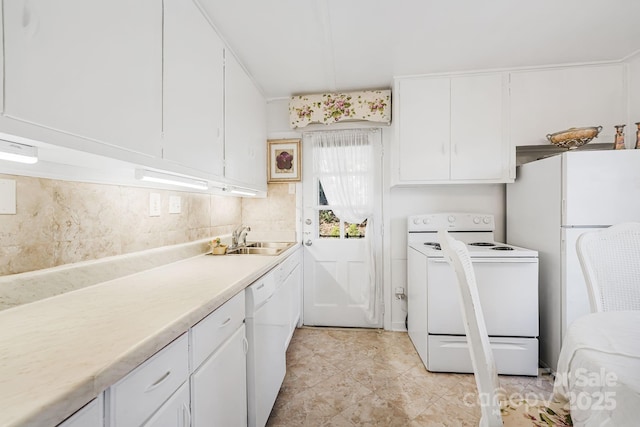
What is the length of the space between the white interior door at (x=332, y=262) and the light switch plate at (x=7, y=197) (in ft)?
7.30

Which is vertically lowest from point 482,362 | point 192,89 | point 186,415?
point 186,415

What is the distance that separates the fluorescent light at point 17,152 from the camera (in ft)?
2.22

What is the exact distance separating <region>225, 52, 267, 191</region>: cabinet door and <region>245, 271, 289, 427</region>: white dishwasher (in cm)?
87

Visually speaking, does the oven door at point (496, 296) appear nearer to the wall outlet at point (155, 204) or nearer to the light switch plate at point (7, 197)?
the wall outlet at point (155, 204)

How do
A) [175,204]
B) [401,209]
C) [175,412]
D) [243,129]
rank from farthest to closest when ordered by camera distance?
1. [401,209]
2. [243,129]
3. [175,204]
4. [175,412]

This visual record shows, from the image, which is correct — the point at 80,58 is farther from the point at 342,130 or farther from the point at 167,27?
the point at 342,130

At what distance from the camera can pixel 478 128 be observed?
2.40 meters

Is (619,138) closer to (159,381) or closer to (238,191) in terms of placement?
(238,191)

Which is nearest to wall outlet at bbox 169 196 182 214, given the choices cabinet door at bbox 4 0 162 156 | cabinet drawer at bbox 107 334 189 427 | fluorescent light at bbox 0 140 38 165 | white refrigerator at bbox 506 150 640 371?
cabinet door at bbox 4 0 162 156

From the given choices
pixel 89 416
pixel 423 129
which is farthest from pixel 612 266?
pixel 89 416

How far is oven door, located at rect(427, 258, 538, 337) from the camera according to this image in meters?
2.05

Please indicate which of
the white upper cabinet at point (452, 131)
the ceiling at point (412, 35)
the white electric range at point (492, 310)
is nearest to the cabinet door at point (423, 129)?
the white upper cabinet at point (452, 131)

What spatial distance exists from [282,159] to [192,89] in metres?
1.57

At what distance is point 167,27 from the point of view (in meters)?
1.23
